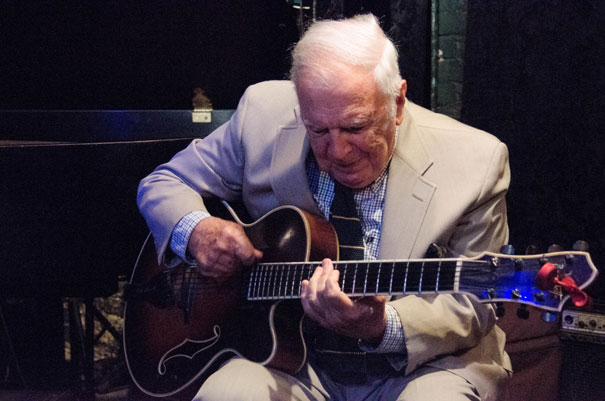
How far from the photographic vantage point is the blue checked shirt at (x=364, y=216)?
1.57 meters

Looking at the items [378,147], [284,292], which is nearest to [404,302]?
[284,292]

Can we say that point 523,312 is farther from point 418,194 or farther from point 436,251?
point 418,194

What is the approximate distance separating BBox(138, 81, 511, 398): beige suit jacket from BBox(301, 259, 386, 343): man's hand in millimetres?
96

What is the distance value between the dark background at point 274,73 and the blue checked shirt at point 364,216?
1.93 feet

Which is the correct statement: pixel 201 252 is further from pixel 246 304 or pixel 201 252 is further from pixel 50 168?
pixel 50 168

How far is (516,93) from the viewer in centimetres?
246

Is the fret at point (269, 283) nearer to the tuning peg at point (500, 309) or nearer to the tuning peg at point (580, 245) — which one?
the tuning peg at point (500, 309)

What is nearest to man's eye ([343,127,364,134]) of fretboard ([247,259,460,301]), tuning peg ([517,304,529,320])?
fretboard ([247,259,460,301])

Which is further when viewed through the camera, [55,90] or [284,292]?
[55,90]

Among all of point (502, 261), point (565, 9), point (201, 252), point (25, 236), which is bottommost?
point (25, 236)

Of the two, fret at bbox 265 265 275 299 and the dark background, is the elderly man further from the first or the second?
the dark background

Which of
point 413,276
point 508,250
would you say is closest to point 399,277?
point 413,276

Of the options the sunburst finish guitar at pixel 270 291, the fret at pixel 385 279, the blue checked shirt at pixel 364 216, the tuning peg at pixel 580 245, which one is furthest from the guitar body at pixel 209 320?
the tuning peg at pixel 580 245

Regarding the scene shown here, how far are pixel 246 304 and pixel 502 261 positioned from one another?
28.1 inches
